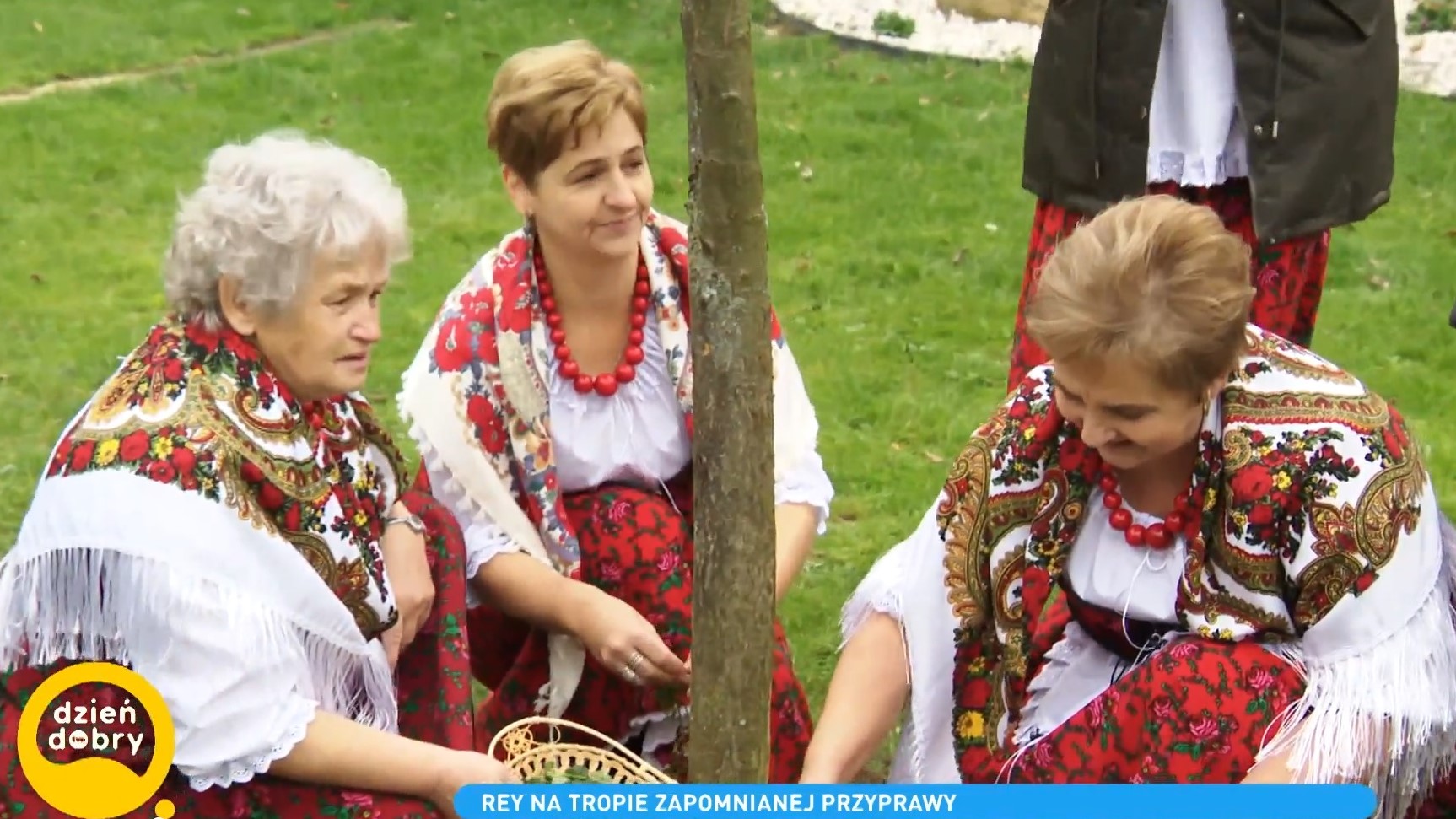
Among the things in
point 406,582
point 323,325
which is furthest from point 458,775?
point 323,325

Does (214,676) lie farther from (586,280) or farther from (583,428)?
(586,280)

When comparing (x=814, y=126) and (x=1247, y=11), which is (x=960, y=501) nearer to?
(x=1247, y=11)

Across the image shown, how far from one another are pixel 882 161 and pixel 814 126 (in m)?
0.55

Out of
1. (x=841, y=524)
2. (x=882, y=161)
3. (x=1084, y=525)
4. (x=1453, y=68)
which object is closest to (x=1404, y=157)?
(x=1453, y=68)

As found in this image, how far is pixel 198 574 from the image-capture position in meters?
2.27

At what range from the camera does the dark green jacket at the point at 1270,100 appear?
3.15 meters

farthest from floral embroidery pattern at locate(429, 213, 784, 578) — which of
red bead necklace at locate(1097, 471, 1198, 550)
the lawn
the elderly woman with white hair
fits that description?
the lawn

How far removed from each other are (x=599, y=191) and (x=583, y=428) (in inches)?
15.7

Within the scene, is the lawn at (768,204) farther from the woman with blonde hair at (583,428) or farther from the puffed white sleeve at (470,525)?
the puffed white sleeve at (470,525)

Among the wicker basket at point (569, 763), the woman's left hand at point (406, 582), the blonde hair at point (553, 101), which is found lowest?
the wicker basket at point (569, 763)

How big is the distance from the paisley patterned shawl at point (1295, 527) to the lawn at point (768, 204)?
1.08m

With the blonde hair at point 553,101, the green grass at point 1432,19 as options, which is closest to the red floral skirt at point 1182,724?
the blonde hair at point 553,101

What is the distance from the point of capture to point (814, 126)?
24.6 feet
